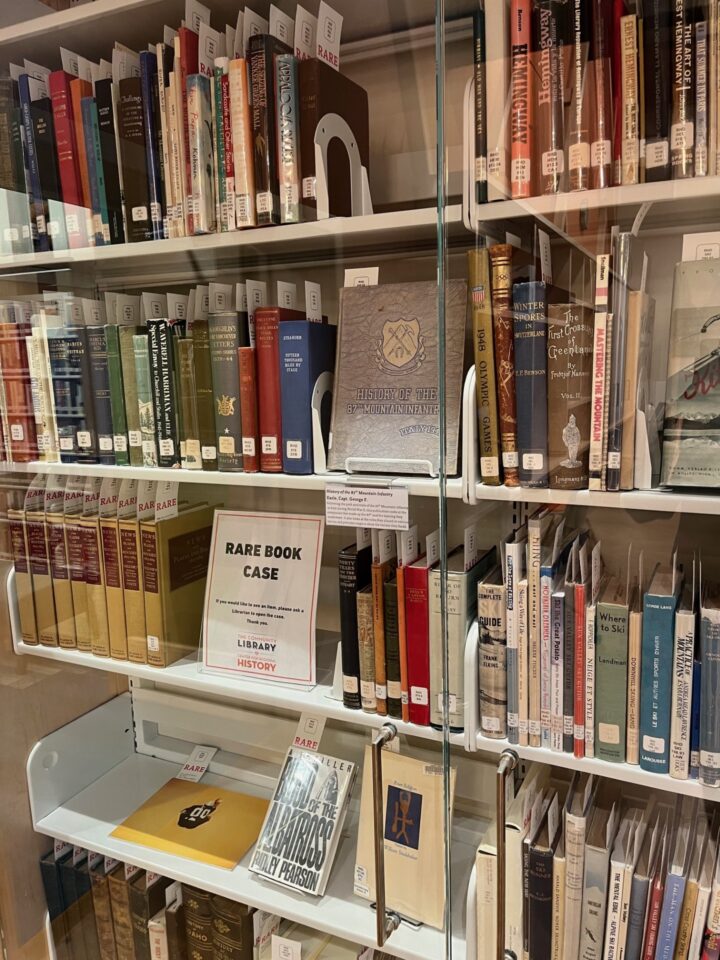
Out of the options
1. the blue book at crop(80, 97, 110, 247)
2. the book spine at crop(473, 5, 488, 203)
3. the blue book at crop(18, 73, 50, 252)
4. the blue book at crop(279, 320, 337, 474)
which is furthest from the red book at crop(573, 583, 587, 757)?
the blue book at crop(18, 73, 50, 252)

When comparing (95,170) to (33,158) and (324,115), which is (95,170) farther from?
(324,115)

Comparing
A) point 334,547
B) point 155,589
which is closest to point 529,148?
point 334,547

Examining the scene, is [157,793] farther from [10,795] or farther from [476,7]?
[476,7]

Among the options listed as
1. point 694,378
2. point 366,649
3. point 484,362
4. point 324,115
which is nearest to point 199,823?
point 366,649

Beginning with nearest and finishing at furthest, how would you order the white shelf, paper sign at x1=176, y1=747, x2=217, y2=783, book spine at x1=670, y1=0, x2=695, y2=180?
book spine at x1=670, y1=0, x2=695, y2=180, the white shelf, paper sign at x1=176, y1=747, x2=217, y2=783

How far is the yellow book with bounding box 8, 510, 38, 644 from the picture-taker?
1571 mm

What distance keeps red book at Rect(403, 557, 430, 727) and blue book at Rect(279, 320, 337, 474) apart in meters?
0.26

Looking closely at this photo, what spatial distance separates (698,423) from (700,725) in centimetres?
41

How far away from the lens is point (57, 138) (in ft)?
4.56

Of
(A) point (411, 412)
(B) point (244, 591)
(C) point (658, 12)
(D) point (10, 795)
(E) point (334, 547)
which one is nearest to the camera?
(C) point (658, 12)

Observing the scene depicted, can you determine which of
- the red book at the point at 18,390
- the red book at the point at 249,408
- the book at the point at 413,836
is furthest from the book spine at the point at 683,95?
the red book at the point at 18,390

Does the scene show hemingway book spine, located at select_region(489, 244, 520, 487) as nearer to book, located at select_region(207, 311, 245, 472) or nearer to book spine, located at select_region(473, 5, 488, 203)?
book spine, located at select_region(473, 5, 488, 203)

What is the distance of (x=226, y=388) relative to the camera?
131cm

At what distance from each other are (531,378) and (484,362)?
0.08 metres
